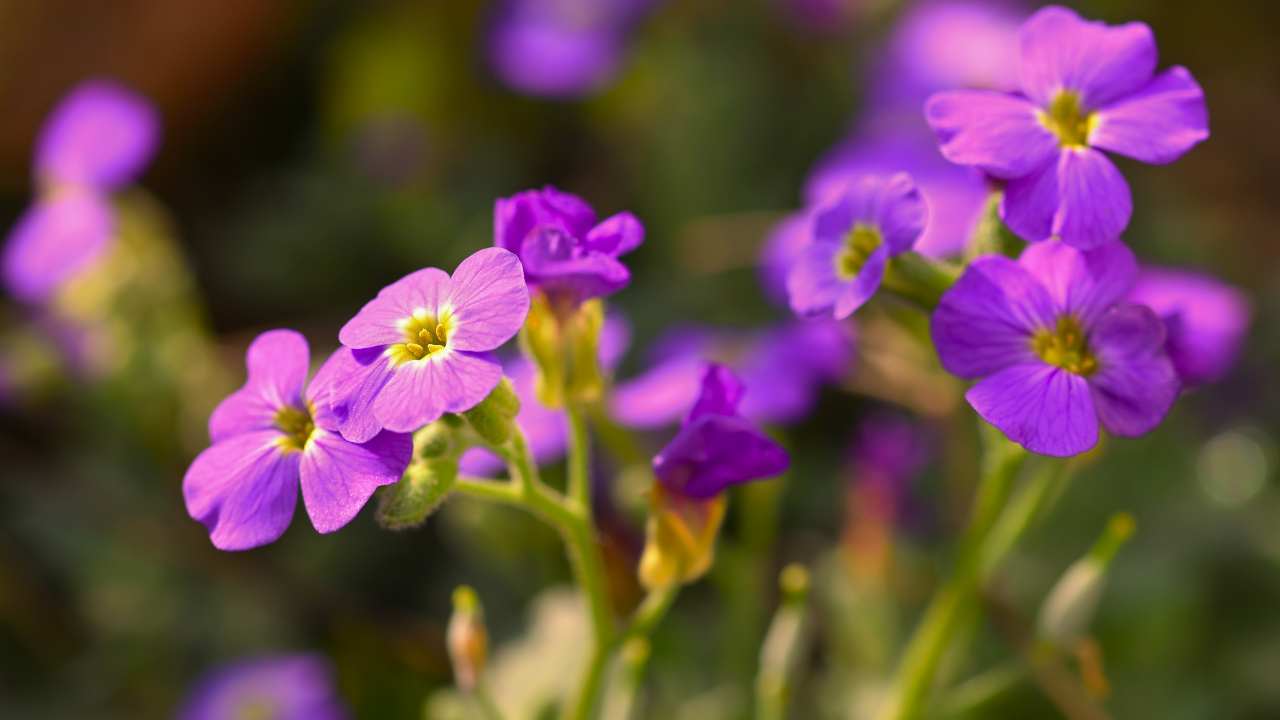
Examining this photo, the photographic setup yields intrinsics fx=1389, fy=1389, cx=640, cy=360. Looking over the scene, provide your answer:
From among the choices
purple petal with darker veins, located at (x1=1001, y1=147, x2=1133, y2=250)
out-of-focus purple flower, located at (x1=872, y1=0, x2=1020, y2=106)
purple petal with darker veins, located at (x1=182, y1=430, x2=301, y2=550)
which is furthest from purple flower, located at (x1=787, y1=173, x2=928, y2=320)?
out-of-focus purple flower, located at (x1=872, y1=0, x2=1020, y2=106)

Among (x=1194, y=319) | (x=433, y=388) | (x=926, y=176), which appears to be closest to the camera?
(x=433, y=388)

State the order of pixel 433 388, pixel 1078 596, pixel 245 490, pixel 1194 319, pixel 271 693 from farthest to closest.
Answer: pixel 271 693, pixel 1194 319, pixel 1078 596, pixel 245 490, pixel 433 388

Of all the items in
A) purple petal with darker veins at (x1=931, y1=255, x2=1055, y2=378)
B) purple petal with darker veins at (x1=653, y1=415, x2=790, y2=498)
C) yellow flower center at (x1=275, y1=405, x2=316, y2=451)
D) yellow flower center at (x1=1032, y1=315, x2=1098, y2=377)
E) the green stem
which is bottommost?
the green stem

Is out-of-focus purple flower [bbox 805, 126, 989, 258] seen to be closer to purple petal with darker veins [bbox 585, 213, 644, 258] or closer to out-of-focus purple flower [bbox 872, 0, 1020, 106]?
out-of-focus purple flower [bbox 872, 0, 1020, 106]

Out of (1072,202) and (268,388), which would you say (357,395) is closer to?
(268,388)

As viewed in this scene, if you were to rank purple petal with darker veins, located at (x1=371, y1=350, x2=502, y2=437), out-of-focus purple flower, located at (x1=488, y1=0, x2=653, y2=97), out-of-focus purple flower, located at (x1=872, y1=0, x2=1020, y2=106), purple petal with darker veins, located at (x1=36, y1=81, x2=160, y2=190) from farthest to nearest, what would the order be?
out-of-focus purple flower, located at (x1=488, y1=0, x2=653, y2=97) → out-of-focus purple flower, located at (x1=872, y1=0, x2=1020, y2=106) → purple petal with darker veins, located at (x1=36, y1=81, x2=160, y2=190) → purple petal with darker veins, located at (x1=371, y1=350, x2=502, y2=437)

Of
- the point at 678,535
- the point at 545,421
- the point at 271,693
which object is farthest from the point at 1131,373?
the point at 271,693

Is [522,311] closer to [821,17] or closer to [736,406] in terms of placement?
[736,406]
